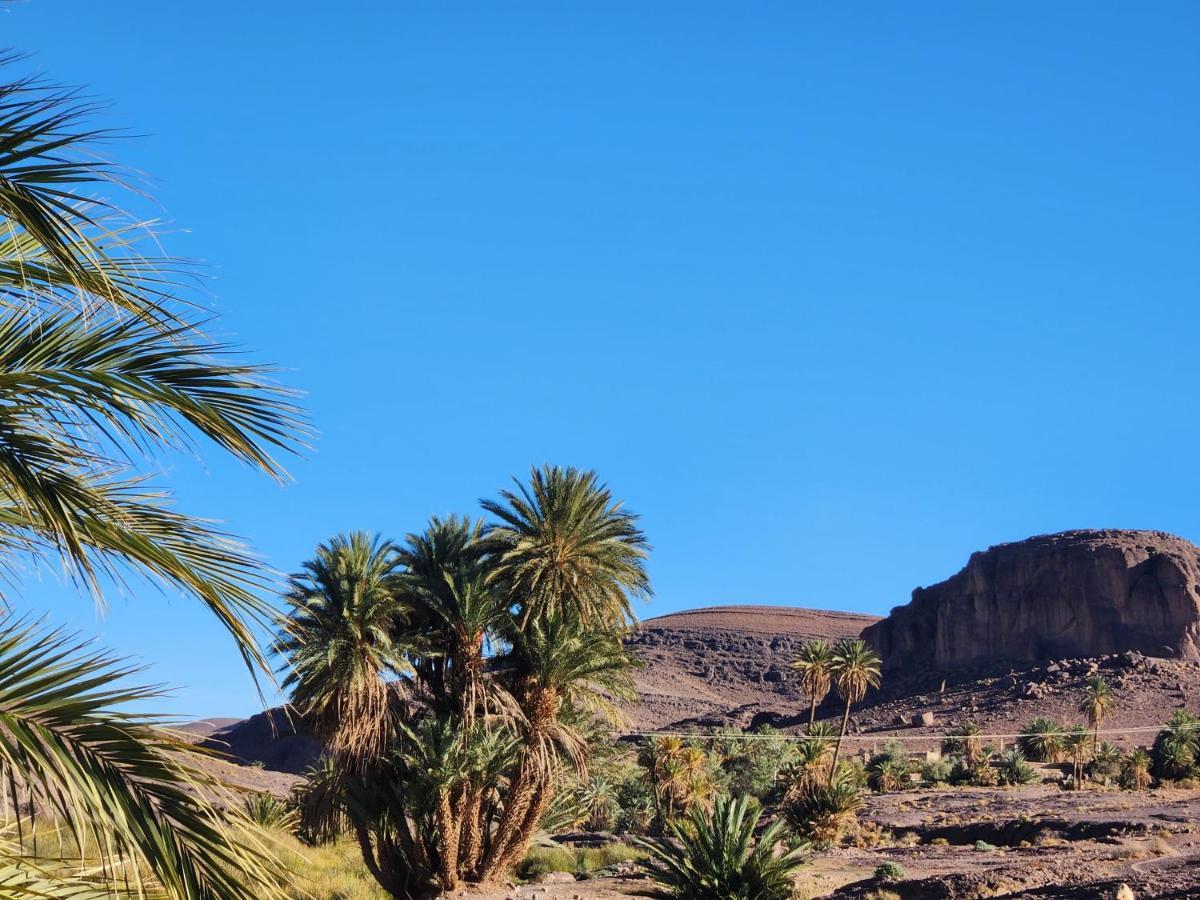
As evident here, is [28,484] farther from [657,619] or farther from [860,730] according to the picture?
[657,619]

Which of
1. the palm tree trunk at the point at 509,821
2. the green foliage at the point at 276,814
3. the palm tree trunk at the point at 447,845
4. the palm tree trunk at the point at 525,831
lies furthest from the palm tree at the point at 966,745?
the palm tree trunk at the point at 447,845

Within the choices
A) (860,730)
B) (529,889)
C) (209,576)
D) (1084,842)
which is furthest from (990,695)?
(209,576)

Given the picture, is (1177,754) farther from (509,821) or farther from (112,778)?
(112,778)

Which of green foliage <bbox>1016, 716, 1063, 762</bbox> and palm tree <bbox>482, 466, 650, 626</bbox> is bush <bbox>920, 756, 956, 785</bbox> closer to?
green foliage <bbox>1016, 716, 1063, 762</bbox>

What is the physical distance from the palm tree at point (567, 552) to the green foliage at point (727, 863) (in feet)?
22.0

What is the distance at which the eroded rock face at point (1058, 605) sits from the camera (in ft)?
334

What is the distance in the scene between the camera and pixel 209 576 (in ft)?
13.1

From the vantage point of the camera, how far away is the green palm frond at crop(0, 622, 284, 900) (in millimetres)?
3275

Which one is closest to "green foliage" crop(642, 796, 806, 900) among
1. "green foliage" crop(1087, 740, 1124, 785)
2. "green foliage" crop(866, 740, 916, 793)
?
"green foliage" crop(866, 740, 916, 793)

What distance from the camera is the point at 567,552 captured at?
77.8ft

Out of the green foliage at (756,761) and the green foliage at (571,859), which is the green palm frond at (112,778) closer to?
the green foliage at (571,859)

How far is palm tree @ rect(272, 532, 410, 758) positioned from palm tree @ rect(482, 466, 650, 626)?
8.53 ft

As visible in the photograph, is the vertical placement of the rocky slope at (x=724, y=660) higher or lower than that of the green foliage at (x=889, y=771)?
higher

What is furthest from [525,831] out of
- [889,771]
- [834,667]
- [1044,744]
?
[1044,744]
